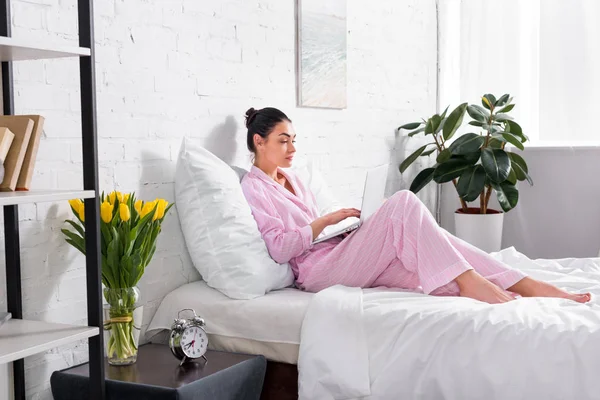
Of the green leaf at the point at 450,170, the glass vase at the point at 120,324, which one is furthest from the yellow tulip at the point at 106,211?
the green leaf at the point at 450,170

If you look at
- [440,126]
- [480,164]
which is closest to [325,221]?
[480,164]

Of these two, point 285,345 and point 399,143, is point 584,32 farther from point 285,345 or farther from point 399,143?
point 285,345

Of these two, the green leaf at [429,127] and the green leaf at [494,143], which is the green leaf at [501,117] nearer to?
the green leaf at [494,143]

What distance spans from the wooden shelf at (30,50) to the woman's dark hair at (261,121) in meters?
1.21

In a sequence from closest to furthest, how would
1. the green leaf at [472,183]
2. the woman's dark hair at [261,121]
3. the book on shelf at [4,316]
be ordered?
1. the book on shelf at [4,316]
2. the woman's dark hair at [261,121]
3. the green leaf at [472,183]

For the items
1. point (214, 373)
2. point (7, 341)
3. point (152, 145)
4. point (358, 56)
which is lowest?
point (214, 373)

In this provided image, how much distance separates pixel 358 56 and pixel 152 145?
1764 millimetres

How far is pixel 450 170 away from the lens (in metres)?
4.55

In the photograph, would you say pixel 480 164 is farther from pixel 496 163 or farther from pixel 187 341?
pixel 187 341

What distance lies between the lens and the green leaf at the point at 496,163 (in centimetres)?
425

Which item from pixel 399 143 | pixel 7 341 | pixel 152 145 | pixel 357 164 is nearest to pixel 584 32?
pixel 399 143

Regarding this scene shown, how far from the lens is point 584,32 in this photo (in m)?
4.66

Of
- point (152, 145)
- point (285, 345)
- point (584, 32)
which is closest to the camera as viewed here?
point (285, 345)

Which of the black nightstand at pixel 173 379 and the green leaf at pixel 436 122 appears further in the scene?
the green leaf at pixel 436 122
